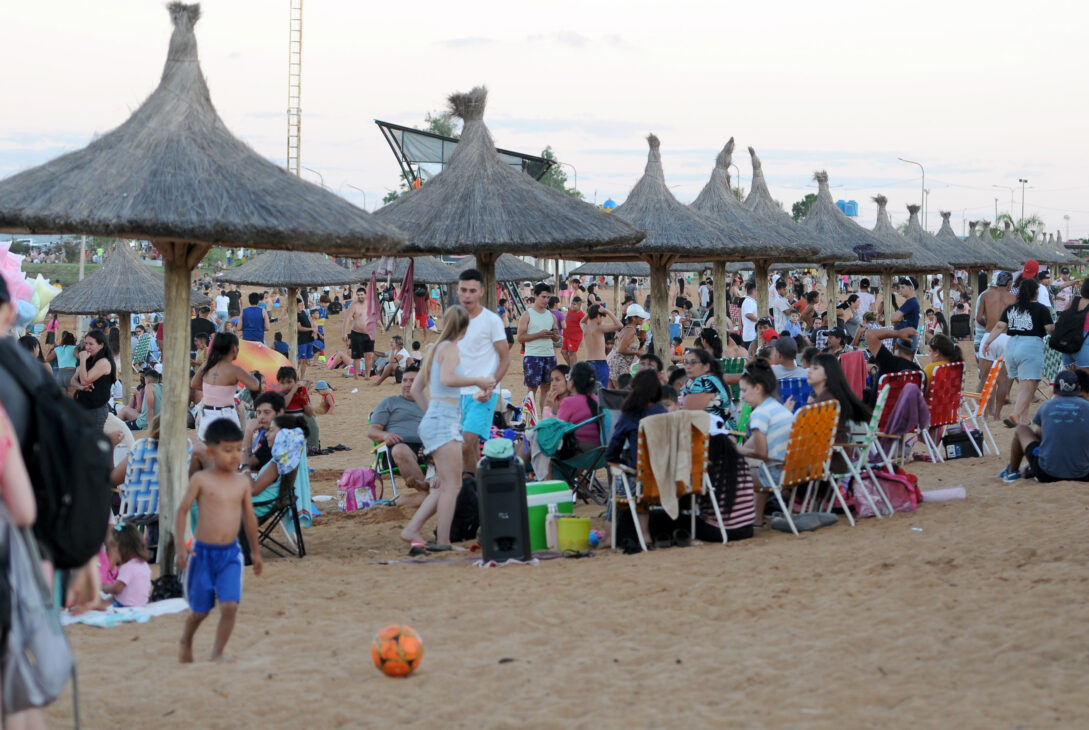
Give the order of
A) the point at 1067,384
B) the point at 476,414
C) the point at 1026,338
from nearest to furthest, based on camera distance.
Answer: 1. the point at 476,414
2. the point at 1067,384
3. the point at 1026,338

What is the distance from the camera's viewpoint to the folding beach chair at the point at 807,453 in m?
7.42

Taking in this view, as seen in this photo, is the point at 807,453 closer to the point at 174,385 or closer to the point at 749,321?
the point at 174,385

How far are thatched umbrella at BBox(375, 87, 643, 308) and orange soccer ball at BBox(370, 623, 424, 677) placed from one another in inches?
199

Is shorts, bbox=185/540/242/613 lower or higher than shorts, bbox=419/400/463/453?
lower

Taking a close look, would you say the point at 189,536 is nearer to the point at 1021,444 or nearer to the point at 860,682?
the point at 860,682

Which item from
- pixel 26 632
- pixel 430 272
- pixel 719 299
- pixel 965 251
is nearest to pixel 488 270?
pixel 719 299

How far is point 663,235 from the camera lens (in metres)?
12.4

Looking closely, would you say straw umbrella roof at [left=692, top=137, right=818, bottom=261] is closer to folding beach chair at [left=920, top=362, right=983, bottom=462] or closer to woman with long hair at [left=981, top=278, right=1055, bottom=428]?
woman with long hair at [left=981, top=278, right=1055, bottom=428]

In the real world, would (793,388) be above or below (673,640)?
above

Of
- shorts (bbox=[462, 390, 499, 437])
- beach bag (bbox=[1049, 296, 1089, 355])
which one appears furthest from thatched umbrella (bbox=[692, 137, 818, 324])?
shorts (bbox=[462, 390, 499, 437])

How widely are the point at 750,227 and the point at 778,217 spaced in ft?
6.23

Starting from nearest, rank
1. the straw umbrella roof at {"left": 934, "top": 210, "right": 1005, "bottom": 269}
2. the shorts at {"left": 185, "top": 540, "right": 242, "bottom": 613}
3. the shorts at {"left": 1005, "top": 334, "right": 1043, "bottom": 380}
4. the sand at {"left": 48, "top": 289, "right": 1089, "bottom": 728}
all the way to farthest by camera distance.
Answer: the sand at {"left": 48, "top": 289, "right": 1089, "bottom": 728} → the shorts at {"left": 185, "top": 540, "right": 242, "bottom": 613} → the shorts at {"left": 1005, "top": 334, "right": 1043, "bottom": 380} → the straw umbrella roof at {"left": 934, "top": 210, "right": 1005, "bottom": 269}

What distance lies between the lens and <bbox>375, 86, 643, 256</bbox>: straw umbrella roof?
9.54 meters

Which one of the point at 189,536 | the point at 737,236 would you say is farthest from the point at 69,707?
the point at 737,236
